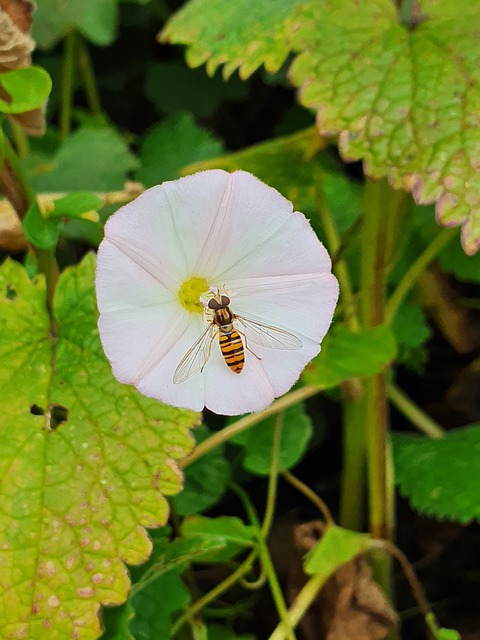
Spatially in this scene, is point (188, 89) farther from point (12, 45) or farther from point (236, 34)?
point (12, 45)

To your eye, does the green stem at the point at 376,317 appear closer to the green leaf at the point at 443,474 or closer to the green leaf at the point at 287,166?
the green leaf at the point at 443,474

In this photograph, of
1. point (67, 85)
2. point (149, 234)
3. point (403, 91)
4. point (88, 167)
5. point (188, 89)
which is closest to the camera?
point (149, 234)

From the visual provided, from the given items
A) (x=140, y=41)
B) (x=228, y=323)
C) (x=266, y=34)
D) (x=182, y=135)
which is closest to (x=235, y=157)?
(x=266, y=34)

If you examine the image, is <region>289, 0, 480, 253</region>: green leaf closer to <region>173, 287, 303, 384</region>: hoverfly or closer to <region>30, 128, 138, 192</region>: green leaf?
<region>173, 287, 303, 384</region>: hoverfly

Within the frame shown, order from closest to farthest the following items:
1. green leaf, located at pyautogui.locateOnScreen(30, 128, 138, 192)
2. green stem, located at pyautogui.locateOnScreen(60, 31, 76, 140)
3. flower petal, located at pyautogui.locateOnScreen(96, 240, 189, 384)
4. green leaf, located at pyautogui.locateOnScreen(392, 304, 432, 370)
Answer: flower petal, located at pyautogui.locateOnScreen(96, 240, 189, 384) → green leaf, located at pyautogui.locateOnScreen(392, 304, 432, 370) → green leaf, located at pyautogui.locateOnScreen(30, 128, 138, 192) → green stem, located at pyautogui.locateOnScreen(60, 31, 76, 140)

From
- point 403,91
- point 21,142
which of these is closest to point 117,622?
point 403,91

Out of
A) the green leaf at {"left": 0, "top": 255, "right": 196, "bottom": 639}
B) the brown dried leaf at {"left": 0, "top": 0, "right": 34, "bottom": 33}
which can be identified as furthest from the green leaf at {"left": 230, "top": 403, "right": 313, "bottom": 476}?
the brown dried leaf at {"left": 0, "top": 0, "right": 34, "bottom": 33}

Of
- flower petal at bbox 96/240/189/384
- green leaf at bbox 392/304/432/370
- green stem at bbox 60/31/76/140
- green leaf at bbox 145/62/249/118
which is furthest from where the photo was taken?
green leaf at bbox 145/62/249/118
